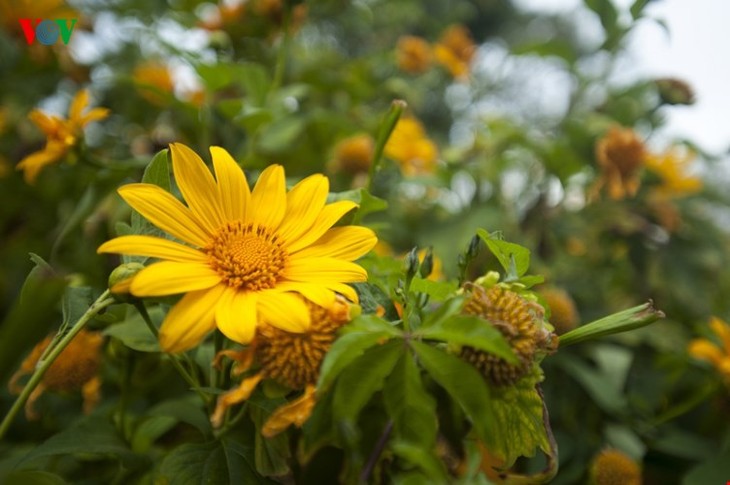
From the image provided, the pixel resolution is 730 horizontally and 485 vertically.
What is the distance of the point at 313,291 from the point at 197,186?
129 millimetres

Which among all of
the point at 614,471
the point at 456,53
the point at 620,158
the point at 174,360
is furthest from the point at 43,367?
the point at 456,53

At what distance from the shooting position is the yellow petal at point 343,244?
0.44 metres

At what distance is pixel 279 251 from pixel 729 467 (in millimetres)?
516

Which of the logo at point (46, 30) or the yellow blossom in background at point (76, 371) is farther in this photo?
the logo at point (46, 30)

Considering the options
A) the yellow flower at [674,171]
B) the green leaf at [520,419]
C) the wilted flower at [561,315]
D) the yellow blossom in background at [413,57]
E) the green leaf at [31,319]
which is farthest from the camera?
the yellow blossom in background at [413,57]

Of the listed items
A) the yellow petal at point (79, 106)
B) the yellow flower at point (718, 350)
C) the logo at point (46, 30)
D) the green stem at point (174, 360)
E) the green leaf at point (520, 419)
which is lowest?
the yellow flower at point (718, 350)

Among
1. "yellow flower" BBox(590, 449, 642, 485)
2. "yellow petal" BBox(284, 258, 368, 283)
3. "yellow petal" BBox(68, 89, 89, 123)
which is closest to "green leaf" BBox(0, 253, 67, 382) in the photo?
"yellow petal" BBox(284, 258, 368, 283)

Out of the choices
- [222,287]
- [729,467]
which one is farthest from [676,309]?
[222,287]

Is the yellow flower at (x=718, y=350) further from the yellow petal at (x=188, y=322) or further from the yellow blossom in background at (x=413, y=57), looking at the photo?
the yellow blossom in background at (x=413, y=57)

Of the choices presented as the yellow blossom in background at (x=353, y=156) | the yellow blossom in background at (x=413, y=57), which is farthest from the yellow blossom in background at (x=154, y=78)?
the yellow blossom in background at (x=413, y=57)

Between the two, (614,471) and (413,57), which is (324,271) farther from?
(413,57)

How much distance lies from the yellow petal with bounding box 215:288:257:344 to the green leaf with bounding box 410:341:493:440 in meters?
0.11

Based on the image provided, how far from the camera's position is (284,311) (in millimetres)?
373

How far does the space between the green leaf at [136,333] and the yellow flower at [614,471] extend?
45 cm
